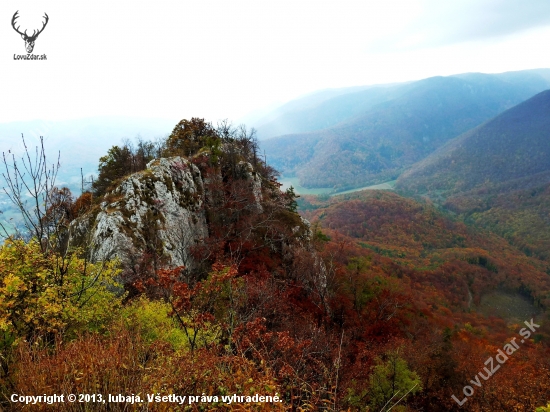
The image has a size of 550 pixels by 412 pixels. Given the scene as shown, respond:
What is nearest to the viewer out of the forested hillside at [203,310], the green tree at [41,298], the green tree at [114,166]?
the forested hillside at [203,310]

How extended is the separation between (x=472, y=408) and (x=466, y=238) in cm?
14626

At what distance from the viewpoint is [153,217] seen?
63.6ft

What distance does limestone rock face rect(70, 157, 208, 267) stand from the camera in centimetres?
1614

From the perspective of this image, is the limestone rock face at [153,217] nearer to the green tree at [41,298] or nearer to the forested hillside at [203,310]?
the forested hillside at [203,310]

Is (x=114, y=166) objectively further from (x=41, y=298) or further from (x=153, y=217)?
(x=41, y=298)

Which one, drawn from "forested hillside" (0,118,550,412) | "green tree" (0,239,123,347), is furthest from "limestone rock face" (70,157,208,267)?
"green tree" (0,239,123,347)

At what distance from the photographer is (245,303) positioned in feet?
45.2

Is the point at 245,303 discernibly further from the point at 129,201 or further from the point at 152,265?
the point at 129,201

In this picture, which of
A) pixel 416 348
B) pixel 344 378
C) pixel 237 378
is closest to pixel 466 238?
pixel 416 348

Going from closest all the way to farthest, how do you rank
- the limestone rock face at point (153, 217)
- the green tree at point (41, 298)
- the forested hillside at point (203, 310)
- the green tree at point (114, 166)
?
the forested hillside at point (203, 310), the green tree at point (41, 298), the limestone rock face at point (153, 217), the green tree at point (114, 166)

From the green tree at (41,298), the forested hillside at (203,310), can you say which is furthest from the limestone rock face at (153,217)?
the green tree at (41,298)

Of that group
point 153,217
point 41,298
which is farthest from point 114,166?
point 41,298

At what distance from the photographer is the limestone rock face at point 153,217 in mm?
16141

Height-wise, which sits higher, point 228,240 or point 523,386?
point 228,240
